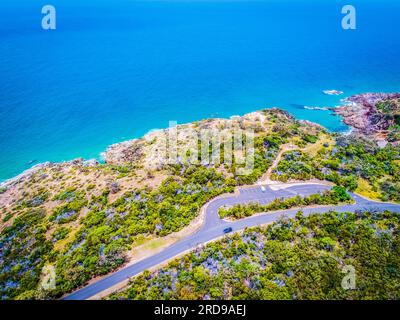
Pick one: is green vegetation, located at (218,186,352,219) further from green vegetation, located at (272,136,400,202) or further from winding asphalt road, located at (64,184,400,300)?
green vegetation, located at (272,136,400,202)

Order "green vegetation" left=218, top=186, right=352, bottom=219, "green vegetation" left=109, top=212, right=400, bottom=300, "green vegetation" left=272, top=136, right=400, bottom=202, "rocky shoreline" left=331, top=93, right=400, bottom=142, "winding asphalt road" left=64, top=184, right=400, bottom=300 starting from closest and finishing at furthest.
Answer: "green vegetation" left=109, top=212, right=400, bottom=300
"winding asphalt road" left=64, top=184, right=400, bottom=300
"green vegetation" left=218, top=186, right=352, bottom=219
"green vegetation" left=272, top=136, right=400, bottom=202
"rocky shoreline" left=331, top=93, right=400, bottom=142

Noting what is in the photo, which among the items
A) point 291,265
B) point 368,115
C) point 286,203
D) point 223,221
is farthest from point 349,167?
point 368,115

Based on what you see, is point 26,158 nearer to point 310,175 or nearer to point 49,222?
point 49,222

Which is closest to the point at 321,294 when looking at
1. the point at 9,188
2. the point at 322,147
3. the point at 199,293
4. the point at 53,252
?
the point at 199,293

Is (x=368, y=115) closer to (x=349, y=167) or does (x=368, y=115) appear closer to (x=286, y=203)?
(x=349, y=167)

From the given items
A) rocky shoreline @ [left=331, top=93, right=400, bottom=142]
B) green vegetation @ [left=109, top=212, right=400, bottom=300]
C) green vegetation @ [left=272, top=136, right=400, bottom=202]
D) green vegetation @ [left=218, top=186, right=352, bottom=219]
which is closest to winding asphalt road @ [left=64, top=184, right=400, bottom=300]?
green vegetation @ [left=218, top=186, right=352, bottom=219]
